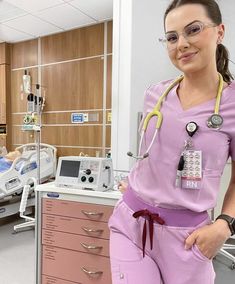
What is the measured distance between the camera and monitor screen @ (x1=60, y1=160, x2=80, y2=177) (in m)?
1.81

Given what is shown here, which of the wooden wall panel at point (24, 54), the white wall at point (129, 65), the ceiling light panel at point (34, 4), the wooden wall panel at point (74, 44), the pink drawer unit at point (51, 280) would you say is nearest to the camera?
the pink drawer unit at point (51, 280)

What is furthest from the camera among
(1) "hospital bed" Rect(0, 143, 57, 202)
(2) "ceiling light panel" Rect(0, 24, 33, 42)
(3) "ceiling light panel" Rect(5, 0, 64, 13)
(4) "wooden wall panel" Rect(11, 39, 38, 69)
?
(4) "wooden wall panel" Rect(11, 39, 38, 69)

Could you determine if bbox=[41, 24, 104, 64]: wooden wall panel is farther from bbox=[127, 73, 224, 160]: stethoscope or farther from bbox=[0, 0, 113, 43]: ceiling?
bbox=[127, 73, 224, 160]: stethoscope

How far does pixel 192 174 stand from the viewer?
2.56ft

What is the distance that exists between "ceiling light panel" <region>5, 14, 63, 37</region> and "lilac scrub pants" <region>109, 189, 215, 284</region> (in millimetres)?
4096

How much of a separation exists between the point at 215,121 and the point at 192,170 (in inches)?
5.9

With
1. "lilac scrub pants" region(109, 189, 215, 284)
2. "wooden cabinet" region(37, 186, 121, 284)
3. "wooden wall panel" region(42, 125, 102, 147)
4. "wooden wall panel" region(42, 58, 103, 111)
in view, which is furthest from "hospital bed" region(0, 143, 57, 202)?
"lilac scrub pants" region(109, 189, 215, 284)

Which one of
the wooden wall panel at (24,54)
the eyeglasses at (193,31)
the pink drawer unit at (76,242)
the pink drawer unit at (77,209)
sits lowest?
the pink drawer unit at (76,242)

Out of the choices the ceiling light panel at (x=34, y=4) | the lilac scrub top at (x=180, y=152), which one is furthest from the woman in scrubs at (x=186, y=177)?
the ceiling light panel at (x=34, y=4)

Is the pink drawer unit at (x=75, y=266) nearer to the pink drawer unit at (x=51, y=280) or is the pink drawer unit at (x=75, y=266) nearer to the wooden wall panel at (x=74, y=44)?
the pink drawer unit at (x=51, y=280)

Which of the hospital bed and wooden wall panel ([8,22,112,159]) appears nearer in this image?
the hospital bed

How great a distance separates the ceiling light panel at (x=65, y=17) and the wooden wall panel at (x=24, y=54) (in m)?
0.84

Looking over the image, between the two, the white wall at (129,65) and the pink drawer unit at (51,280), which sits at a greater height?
the white wall at (129,65)

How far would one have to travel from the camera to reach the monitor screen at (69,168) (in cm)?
181
